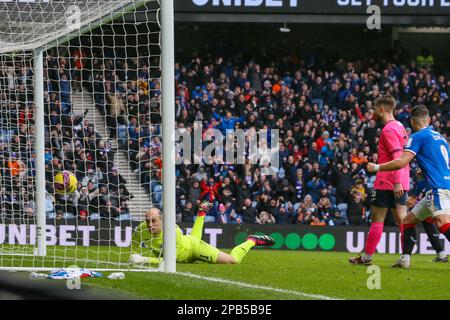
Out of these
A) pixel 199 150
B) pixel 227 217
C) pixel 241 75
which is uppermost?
pixel 241 75

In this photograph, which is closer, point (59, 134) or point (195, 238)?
point (195, 238)

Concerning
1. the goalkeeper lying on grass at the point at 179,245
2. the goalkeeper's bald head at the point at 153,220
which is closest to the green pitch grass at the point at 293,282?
the goalkeeper lying on grass at the point at 179,245

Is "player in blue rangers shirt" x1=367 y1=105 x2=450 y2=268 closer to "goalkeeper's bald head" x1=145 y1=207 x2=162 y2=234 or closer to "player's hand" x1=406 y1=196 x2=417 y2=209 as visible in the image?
"goalkeeper's bald head" x1=145 y1=207 x2=162 y2=234

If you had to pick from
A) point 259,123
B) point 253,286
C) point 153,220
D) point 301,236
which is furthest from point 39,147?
point 259,123

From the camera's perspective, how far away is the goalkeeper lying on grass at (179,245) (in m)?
12.5

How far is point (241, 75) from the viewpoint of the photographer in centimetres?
2620

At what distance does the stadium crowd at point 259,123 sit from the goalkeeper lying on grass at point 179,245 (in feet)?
17.1

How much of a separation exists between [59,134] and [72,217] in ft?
5.65

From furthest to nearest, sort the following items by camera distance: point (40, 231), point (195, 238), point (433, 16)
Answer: point (433, 16) → point (40, 231) → point (195, 238)

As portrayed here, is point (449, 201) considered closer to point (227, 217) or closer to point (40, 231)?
point (40, 231)

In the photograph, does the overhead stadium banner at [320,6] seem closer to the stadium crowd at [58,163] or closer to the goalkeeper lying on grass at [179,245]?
the stadium crowd at [58,163]

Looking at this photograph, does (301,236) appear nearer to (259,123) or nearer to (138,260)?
(259,123)

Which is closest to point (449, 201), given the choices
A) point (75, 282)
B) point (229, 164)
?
point (75, 282)

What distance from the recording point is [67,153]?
64.0 feet
